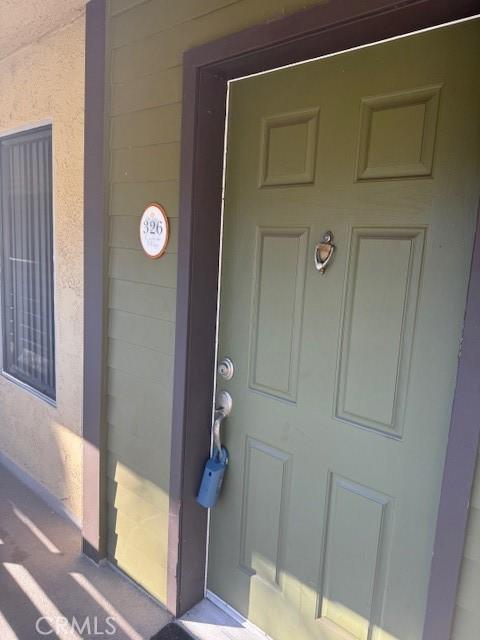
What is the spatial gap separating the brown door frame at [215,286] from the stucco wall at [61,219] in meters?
0.78

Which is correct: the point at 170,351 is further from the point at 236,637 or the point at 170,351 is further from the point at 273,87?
the point at 236,637

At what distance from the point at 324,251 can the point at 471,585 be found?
980 millimetres

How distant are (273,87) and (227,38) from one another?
0.21m

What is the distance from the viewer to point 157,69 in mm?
1667

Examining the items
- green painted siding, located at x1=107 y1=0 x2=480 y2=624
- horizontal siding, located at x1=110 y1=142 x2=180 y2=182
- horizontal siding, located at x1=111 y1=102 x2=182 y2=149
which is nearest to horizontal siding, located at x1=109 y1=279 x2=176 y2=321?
green painted siding, located at x1=107 y1=0 x2=480 y2=624

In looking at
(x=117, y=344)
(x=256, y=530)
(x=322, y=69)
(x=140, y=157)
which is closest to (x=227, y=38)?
(x=322, y=69)

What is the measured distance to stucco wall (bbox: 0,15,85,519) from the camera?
82.8 inches

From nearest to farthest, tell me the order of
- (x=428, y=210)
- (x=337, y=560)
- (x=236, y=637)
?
(x=428, y=210), (x=337, y=560), (x=236, y=637)

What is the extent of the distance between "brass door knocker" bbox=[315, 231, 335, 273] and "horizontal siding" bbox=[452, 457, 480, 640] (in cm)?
70

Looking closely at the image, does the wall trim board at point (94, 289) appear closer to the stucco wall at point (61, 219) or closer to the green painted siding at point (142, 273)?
the green painted siding at point (142, 273)

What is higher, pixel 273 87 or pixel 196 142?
pixel 273 87

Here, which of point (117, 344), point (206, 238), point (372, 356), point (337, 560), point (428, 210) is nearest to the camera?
point (428, 210)

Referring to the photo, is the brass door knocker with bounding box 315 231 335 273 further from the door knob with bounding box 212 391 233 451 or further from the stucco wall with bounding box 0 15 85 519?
the stucco wall with bounding box 0 15 85 519

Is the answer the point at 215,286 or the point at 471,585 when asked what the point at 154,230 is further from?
the point at 471,585
